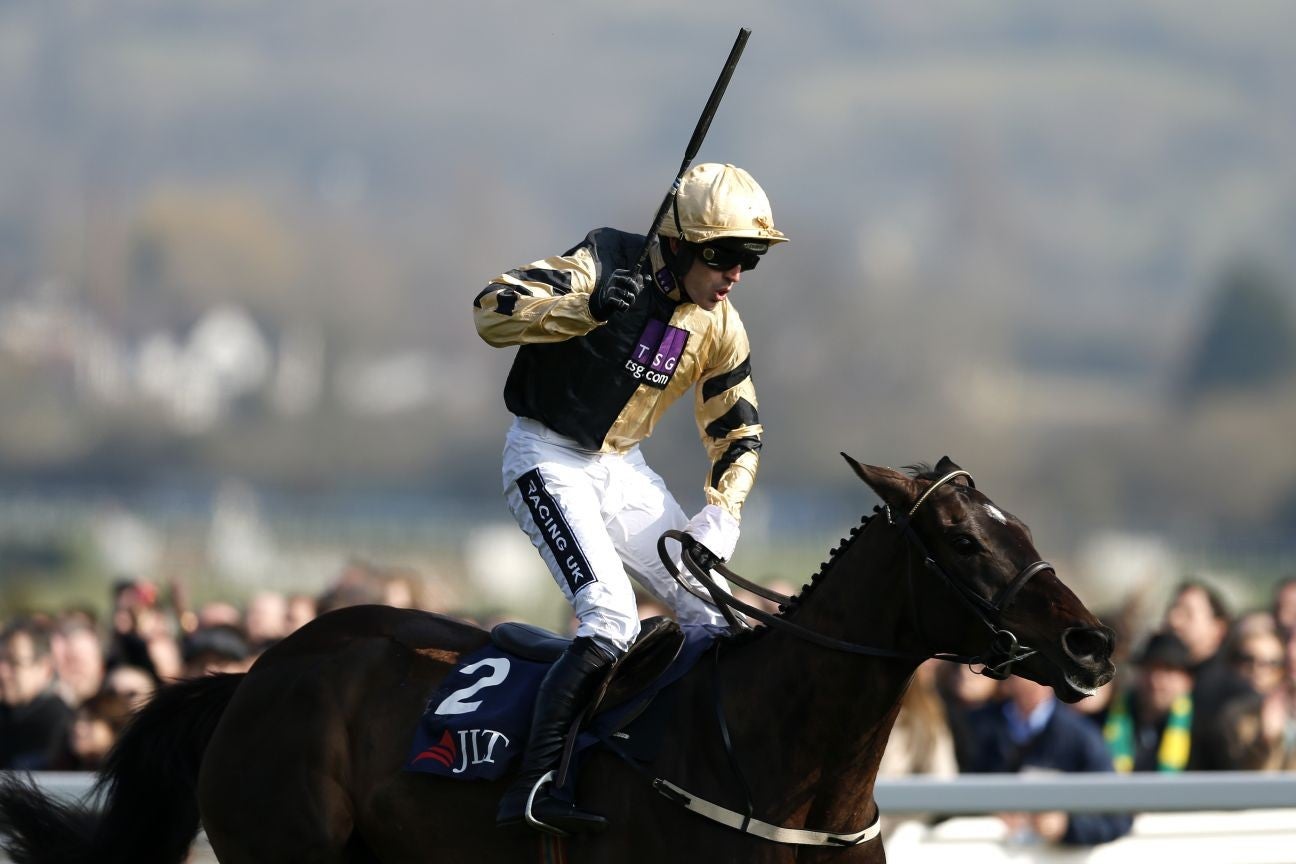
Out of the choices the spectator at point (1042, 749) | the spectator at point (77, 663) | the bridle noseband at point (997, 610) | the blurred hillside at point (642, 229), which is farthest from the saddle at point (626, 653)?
the blurred hillside at point (642, 229)

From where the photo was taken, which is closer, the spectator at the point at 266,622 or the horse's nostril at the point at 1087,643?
the horse's nostril at the point at 1087,643

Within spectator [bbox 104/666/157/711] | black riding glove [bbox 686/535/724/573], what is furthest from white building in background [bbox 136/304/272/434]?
black riding glove [bbox 686/535/724/573]

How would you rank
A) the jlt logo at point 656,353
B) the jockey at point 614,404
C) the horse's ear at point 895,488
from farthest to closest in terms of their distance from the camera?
the jlt logo at point 656,353
the jockey at point 614,404
the horse's ear at point 895,488

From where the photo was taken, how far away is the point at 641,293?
185 inches

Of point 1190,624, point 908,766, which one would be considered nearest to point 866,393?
point 1190,624

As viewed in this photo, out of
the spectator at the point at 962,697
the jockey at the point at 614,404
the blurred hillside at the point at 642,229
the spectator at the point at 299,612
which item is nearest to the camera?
the jockey at the point at 614,404

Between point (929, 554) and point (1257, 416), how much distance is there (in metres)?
13.8

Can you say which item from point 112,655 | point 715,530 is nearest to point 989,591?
point 715,530

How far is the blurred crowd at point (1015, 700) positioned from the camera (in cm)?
670

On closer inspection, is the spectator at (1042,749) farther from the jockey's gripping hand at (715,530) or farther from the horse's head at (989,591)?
the horse's head at (989,591)

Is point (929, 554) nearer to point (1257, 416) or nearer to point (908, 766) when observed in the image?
point (908, 766)

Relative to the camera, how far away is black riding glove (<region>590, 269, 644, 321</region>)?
435 centimetres

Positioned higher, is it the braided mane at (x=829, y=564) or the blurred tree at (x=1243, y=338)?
the braided mane at (x=829, y=564)

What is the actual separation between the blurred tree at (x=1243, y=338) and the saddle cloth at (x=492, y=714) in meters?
13.6
